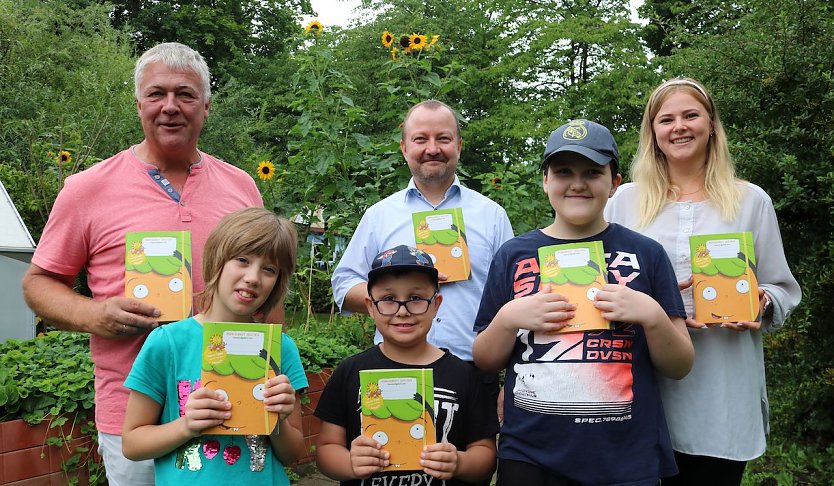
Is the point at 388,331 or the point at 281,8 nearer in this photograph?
the point at 388,331

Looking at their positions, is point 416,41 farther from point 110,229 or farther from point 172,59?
point 110,229

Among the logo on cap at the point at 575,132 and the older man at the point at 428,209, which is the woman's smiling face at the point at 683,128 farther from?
the older man at the point at 428,209

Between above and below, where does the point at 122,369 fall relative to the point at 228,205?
below

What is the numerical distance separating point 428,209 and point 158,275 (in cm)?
130

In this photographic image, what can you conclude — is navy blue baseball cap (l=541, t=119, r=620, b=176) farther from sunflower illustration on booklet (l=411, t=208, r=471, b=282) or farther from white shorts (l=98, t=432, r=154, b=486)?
white shorts (l=98, t=432, r=154, b=486)

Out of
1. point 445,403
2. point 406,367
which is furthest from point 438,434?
point 406,367

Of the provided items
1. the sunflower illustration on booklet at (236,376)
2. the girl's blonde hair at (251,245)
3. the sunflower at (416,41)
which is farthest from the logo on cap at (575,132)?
the sunflower at (416,41)

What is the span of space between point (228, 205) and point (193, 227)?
7.5 inches

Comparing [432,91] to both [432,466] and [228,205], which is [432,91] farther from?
[432,466]

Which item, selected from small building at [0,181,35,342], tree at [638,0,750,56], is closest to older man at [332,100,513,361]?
tree at [638,0,750,56]

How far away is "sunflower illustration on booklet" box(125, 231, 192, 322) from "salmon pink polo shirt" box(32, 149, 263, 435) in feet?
0.33

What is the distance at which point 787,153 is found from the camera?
15.1 feet

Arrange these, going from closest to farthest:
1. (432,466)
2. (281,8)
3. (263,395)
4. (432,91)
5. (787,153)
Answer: (263,395)
(432,466)
(787,153)
(432,91)
(281,8)

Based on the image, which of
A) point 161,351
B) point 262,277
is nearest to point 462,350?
point 262,277
